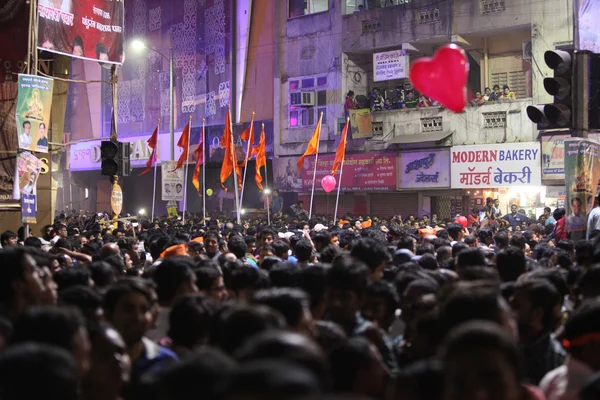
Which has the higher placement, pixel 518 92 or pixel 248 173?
pixel 518 92

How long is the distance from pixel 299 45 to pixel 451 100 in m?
28.2

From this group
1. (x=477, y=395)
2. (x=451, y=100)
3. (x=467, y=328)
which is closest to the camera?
(x=477, y=395)

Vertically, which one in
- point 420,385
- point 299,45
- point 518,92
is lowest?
point 420,385

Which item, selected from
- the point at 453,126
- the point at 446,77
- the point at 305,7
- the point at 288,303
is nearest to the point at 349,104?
the point at 453,126

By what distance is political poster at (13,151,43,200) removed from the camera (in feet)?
47.1

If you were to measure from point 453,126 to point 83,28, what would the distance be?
1352cm

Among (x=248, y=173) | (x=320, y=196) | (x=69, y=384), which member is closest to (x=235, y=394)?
(x=69, y=384)

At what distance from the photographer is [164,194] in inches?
949

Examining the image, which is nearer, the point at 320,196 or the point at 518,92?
the point at 518,92

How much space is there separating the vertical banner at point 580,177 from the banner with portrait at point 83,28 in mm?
13067

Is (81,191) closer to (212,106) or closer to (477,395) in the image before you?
(212,106)

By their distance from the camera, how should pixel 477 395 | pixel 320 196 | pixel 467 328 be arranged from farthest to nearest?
pixel 320 196 → pixel 467 328 → pixel 477 395

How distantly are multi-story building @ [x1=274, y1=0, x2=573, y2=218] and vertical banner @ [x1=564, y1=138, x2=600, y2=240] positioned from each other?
16.0 m

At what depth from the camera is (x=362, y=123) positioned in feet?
103
